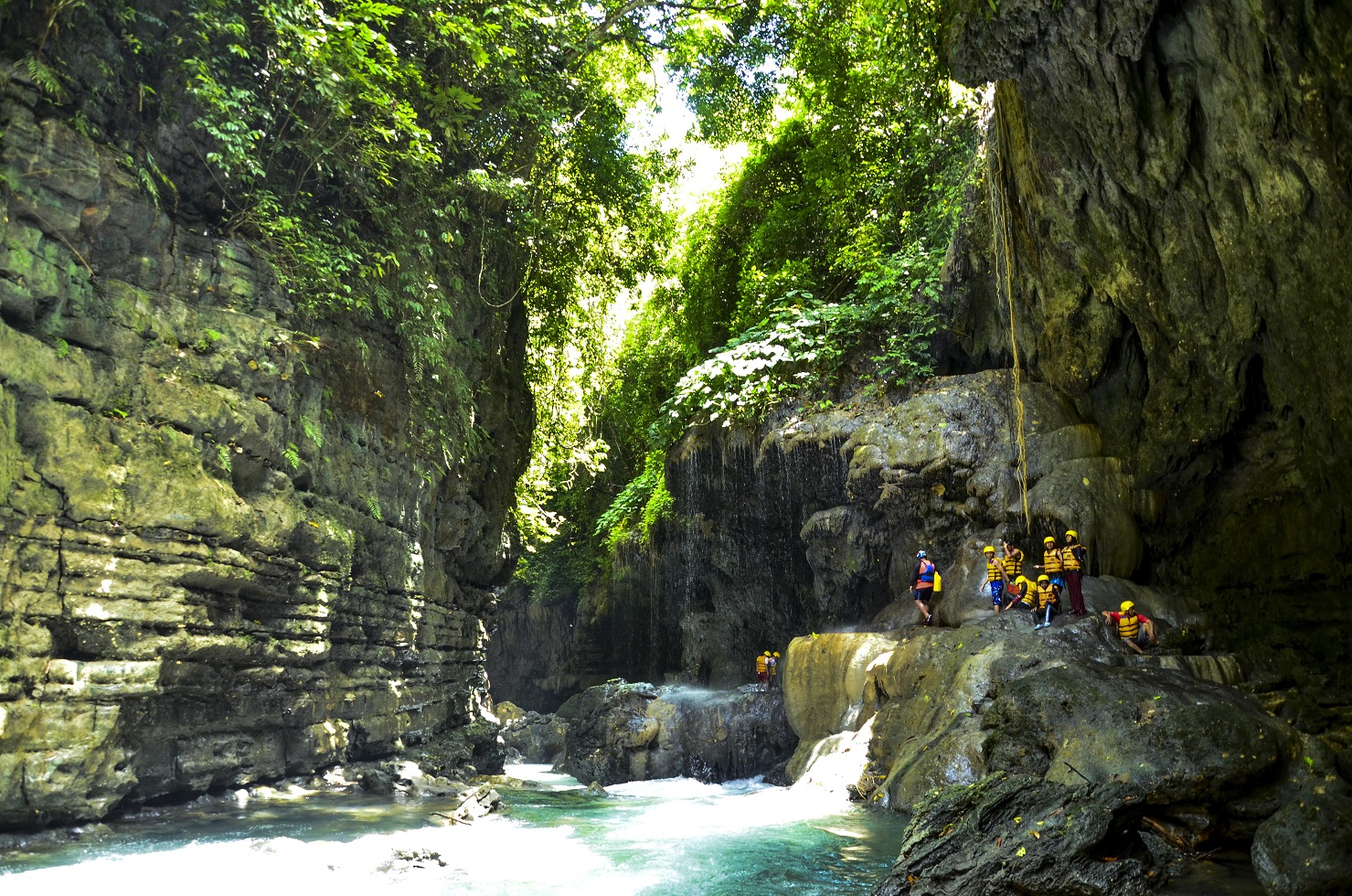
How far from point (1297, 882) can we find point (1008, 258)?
30.2ft

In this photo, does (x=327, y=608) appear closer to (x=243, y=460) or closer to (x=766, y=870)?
(x=243, y=460)

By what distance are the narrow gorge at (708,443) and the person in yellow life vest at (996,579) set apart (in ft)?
1.18

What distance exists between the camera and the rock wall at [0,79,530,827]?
7352mm

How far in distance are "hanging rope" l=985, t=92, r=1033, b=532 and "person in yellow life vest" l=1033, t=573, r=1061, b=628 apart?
186 centimetres

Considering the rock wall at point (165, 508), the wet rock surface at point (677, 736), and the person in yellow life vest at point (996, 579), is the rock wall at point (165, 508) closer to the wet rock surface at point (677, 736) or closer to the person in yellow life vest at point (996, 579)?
the wet rock surface at point (677, 736)

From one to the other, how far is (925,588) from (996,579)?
1252 mm

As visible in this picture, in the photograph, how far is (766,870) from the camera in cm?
705

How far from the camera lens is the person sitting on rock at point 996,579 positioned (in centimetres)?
1162

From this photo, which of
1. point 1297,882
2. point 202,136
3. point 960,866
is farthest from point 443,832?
point 202,136

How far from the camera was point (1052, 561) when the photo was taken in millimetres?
10891

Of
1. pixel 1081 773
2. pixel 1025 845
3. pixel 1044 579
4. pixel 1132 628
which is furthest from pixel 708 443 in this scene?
pixel 1025 845

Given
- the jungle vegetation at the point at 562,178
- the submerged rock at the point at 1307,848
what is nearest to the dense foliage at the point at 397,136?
the jungle vegetation at the point at 562,178

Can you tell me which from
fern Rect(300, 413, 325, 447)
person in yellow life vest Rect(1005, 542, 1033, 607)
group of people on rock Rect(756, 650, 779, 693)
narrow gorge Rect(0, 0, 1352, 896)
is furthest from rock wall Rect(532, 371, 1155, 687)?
fern Rect(300, 413, 325, 447)

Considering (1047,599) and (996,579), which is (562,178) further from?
(1047,599)
